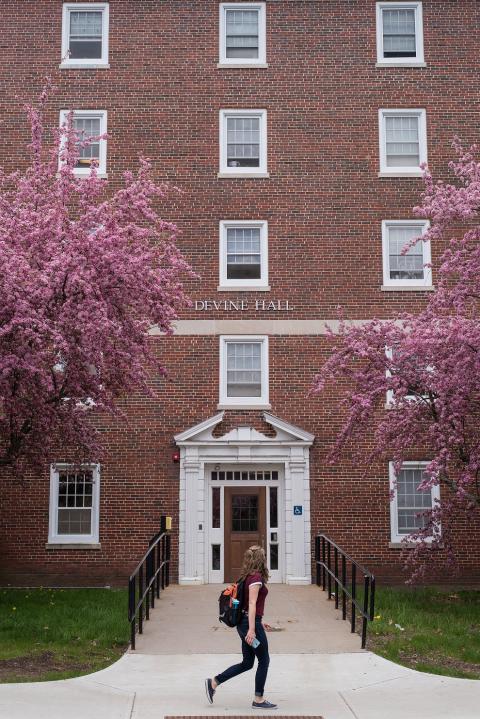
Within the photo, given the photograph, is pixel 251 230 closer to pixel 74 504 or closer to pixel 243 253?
pixel 243 253

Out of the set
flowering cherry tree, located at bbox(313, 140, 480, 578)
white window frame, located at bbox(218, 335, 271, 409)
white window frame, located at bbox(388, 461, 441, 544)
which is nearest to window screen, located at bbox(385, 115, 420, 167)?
white window frame, located at bbox(218, 335, 271, 409)

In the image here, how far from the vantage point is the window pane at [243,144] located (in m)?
21.2

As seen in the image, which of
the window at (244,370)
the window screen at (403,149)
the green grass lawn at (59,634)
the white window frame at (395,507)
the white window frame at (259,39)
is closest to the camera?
the green grass lawn at (59,634)

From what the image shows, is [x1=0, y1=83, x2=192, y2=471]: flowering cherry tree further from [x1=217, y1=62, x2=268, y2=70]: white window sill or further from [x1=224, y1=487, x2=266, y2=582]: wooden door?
[x1=217, y1=62, x2=268, y2=70]: white window sill

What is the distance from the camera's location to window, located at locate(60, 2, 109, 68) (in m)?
21.5

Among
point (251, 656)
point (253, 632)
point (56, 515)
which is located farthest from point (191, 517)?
point (253, 632)

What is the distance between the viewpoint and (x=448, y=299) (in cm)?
1468

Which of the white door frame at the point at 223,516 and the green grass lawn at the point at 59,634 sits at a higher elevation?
the white door frame at the point at 223,516

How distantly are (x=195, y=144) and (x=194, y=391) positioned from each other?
5752 millimetres


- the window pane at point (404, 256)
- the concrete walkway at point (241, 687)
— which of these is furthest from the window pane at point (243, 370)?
the concrete walkway at point (241, 687)

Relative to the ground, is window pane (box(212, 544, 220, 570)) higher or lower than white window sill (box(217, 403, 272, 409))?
lower

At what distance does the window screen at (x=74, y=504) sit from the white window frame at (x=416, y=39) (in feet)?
38.7

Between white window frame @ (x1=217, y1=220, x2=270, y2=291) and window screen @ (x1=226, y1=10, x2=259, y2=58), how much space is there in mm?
4196

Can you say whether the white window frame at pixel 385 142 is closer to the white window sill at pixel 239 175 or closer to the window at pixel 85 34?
the white window sill at pixel 239 175
